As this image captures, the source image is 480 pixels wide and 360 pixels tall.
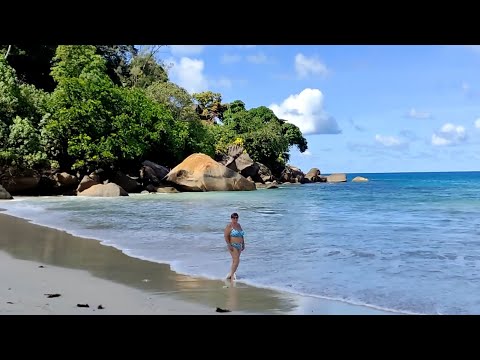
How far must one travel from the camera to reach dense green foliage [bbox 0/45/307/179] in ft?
87.9

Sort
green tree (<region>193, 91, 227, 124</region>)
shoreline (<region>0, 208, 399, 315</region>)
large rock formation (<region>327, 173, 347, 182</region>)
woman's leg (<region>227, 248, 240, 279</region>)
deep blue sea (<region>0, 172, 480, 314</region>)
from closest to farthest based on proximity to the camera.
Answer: shoreline (<region>0, 208, 399, 315</region>)
deep blue sea (<region>0, 172, 480, 314</region>)
woman's leg (<region>227, 248, 240, 279</region>)
green tree (<region>193, 91, 227, 124</region>)
large rock formation (<region>327, 173, 347, 182</region>)

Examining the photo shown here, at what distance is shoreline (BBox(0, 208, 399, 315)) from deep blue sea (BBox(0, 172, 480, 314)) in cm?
45

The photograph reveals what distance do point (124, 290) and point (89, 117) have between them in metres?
24.7

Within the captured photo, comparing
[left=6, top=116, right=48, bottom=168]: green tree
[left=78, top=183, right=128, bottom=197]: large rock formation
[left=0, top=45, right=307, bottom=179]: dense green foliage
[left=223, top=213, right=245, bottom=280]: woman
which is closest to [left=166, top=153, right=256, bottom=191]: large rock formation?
[left=0, top=45, right=307, bottom=179]: dense green foliage

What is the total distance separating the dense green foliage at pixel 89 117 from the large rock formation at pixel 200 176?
8.35ft

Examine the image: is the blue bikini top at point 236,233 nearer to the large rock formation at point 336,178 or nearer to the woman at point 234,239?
the woman at point 234,239

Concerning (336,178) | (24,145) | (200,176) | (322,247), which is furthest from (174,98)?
(336,178)

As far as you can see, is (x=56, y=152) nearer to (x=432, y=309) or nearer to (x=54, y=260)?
(x=54, y=260)

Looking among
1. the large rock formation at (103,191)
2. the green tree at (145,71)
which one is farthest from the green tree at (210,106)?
the large rock formation at (103,191)

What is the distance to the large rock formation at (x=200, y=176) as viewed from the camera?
32.3m

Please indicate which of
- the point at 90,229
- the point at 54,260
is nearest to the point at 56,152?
the point at 90,229

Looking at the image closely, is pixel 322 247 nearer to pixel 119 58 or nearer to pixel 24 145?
pixel 24 145

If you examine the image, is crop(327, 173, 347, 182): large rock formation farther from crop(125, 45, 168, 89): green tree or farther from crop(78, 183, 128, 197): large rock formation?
crop(78, 183, 128, 197): large rock formation
